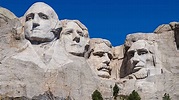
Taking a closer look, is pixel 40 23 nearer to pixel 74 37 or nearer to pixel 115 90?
pixel 74 37

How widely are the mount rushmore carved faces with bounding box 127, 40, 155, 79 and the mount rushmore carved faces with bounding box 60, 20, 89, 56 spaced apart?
1.80 metres

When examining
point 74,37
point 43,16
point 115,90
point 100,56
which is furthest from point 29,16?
point 115,90

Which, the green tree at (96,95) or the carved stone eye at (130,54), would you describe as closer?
the green tree at (96,95)

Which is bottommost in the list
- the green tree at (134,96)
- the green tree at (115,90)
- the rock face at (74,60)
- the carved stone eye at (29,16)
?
the green tree at (134,96)

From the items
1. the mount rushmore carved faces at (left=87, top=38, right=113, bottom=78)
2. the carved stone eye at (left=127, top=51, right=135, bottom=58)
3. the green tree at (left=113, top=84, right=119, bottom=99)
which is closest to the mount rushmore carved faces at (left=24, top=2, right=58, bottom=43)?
the mount rushmore carved faces at (left=87, top=38, right=113, bottom=78)

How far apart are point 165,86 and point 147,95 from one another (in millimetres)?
860

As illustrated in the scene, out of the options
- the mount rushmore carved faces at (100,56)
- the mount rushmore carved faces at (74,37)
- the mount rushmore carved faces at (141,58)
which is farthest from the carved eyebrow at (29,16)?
the mount rushmore carved faces at (141,58)

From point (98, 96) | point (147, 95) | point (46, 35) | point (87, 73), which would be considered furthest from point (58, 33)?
point (147, 95)

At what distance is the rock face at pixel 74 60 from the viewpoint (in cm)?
1374

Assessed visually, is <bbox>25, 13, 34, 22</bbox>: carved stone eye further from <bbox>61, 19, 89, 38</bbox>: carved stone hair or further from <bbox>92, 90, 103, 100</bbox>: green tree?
<bbox>92, 90, 103, 100</bbox>: green tree

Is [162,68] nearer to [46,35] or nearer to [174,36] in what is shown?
[174,36]

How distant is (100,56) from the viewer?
54.5 ft

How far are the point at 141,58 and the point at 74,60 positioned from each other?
2.72m

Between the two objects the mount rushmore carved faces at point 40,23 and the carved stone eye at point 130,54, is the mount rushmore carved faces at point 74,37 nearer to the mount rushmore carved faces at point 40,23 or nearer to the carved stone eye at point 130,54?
the mount rushmore carved faces at point 40,23
